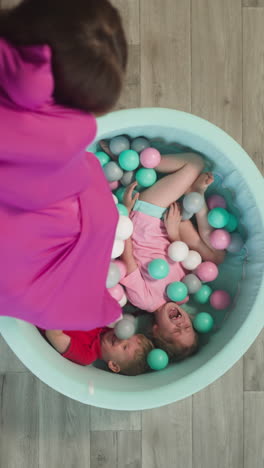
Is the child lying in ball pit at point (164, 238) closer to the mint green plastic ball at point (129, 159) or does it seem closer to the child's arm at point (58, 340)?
the mint green plastic ball at point (129, 159)

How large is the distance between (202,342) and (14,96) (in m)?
0.86

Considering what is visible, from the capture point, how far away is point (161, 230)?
4.08 feet

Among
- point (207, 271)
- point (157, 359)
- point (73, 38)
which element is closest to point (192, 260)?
point (207, 271)

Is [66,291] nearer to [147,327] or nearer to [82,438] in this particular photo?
[147,327]

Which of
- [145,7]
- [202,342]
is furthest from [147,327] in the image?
[145,7]

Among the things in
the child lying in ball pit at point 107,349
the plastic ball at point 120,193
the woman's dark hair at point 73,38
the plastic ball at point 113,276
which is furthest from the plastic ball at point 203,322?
the woman's dark hair at point 73,38

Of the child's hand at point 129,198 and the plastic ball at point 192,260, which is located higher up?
the child's hand at point 129,198

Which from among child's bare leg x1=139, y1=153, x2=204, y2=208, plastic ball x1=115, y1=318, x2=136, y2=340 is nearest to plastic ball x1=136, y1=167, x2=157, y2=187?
child's bare leg x1=139, y1=153, x2=204, y2=208

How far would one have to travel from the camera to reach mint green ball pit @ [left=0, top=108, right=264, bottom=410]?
991 millimetres

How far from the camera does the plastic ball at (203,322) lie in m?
1.19

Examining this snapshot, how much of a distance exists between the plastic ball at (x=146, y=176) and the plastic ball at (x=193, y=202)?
10cm

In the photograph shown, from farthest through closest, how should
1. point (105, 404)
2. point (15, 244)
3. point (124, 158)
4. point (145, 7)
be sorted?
1. point (145, 7)
2. point (124, 158)
3. point (105, 404)
4. point (15, 244)

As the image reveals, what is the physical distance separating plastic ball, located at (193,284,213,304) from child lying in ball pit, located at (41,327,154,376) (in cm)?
17

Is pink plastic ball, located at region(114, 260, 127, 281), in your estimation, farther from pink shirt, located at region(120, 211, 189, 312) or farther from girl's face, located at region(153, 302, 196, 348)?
girl's face, located at region(153, 302, 196, 348)
